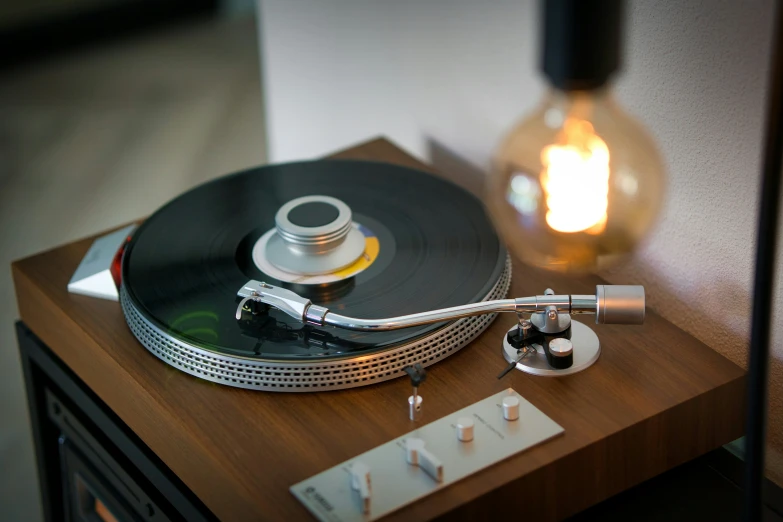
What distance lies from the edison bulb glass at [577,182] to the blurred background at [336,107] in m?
0.14

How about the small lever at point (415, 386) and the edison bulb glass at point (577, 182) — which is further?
the small lever at point (415, 386)

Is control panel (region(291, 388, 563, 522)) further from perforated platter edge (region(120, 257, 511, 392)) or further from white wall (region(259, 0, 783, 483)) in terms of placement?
white wall (region(259, 0, 783, 483))

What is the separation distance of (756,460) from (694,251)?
17.8 inches

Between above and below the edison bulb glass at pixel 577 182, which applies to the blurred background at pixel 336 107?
below

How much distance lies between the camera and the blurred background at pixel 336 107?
1.03 meters

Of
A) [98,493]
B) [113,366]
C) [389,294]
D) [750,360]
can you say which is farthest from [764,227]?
[98,493]

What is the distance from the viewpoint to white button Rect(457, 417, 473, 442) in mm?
878

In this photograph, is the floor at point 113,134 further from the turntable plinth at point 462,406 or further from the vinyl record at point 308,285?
the turntable plinth at point 462,406

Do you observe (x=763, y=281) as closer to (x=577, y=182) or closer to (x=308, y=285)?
(x=577, y=182)

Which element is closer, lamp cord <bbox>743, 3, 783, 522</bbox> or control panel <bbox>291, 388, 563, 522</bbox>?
lamp cord <bbox>743, 3, 783, 522</bbox>

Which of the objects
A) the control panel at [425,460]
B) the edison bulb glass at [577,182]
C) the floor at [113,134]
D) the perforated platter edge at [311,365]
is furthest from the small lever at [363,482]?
the floor at [113,134]

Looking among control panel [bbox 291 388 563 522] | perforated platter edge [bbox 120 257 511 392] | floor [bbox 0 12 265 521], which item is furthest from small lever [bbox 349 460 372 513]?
floor [bbox 0 12 265 521]

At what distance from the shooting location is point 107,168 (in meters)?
2.71

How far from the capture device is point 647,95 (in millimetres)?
1098
